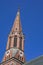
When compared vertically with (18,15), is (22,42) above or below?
below

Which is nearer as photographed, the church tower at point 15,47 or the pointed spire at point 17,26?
the church tower at point 15,47

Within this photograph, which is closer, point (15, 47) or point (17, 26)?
point (15, 47)

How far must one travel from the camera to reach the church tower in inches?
2429

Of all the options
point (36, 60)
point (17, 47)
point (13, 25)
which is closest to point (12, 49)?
point (17, 47)

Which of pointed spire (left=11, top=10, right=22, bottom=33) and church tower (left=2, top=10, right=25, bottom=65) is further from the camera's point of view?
pointed spire (left=11, top=10, right=22, bottom=33)

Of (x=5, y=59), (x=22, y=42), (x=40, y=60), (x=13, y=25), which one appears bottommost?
(x=40, y=60)

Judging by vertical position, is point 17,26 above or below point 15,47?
above

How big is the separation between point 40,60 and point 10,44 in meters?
31.5

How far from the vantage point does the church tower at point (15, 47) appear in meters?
61.7

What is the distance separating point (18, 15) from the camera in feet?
233

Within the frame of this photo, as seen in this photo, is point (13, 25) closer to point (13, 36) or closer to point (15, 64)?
point (13, 36)

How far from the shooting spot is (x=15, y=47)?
64.2 meters

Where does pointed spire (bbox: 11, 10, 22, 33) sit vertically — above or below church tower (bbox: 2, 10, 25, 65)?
above

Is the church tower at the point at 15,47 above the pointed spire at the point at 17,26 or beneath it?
beneath
